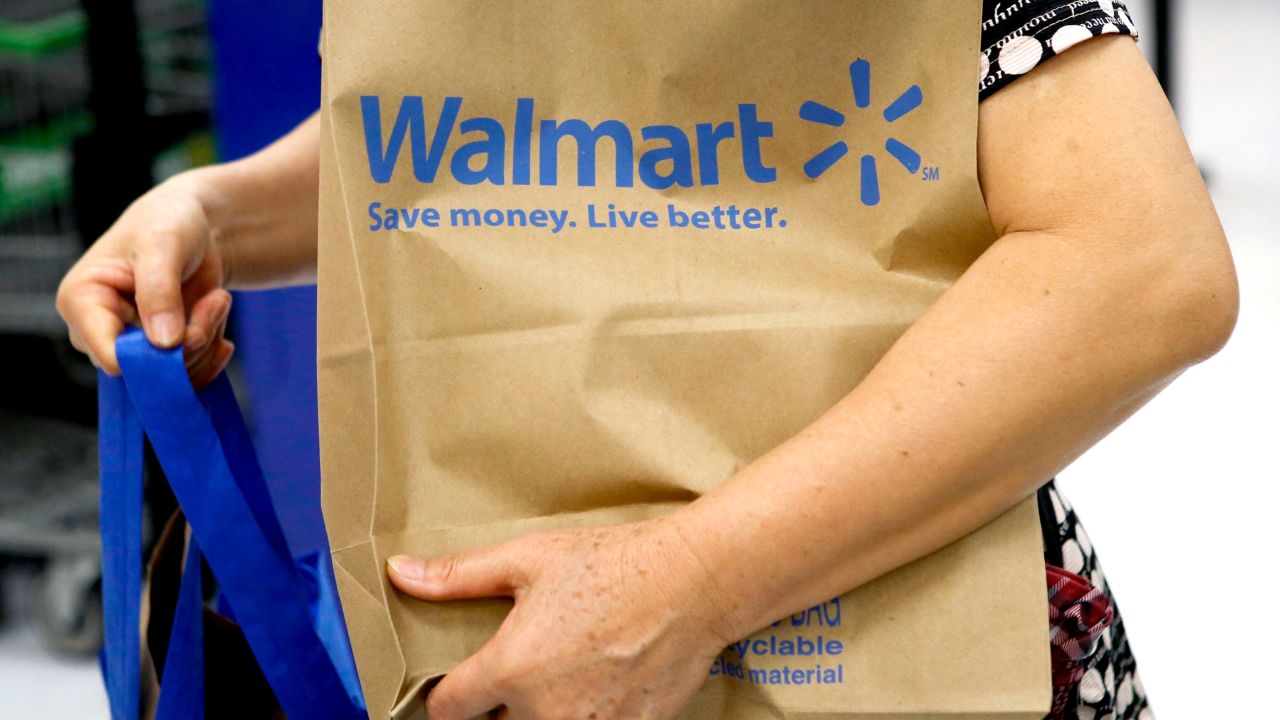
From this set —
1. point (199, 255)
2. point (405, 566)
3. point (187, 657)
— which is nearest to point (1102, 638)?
point (405, 566)

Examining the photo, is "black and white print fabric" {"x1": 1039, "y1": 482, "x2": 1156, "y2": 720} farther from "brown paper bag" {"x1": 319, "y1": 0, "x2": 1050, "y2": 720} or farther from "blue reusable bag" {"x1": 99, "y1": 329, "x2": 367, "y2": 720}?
"blue reusable bag" {"x1": 99, "y1": 329, "x2": 367, "y2": 720}

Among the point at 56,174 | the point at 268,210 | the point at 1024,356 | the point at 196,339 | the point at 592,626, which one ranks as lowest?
the point at 592,626

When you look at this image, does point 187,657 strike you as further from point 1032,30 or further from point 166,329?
point 1032,30

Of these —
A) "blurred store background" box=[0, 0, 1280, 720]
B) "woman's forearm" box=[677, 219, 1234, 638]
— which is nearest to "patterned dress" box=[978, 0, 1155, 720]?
"woman's forearm" box=[677, 219, 1234, 638]

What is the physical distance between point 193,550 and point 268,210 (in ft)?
1.20

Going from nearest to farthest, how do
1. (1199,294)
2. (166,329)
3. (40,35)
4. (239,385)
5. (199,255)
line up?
(1199,294)
(166,329)
(199,255)
(40,35)
(239,385)

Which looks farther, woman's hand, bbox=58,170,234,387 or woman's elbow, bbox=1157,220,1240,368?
woman's hand, bbox=58,170,234,387

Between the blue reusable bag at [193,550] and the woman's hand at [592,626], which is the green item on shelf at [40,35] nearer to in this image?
the blue reusable bag at [193,550]

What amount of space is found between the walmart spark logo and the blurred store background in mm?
1154

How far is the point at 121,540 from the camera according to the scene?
0.80 m

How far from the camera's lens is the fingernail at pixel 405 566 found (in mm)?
681

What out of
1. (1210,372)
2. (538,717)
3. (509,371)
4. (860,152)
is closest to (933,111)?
(860,152)

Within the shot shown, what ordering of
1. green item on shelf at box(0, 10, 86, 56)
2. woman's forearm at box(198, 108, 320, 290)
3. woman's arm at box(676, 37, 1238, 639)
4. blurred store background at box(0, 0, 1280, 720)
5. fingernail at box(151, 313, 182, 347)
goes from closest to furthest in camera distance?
woman's arm at box(676, 37, 1238, 639), fingernail at box(151, 313, 182, 347), woman's forearm at box(198, 108, 320, 290), blurred store background at box(0, 0, 1280, 720), green item on shelf at box(0, 10, 86, 56)

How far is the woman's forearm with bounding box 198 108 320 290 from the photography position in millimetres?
989
